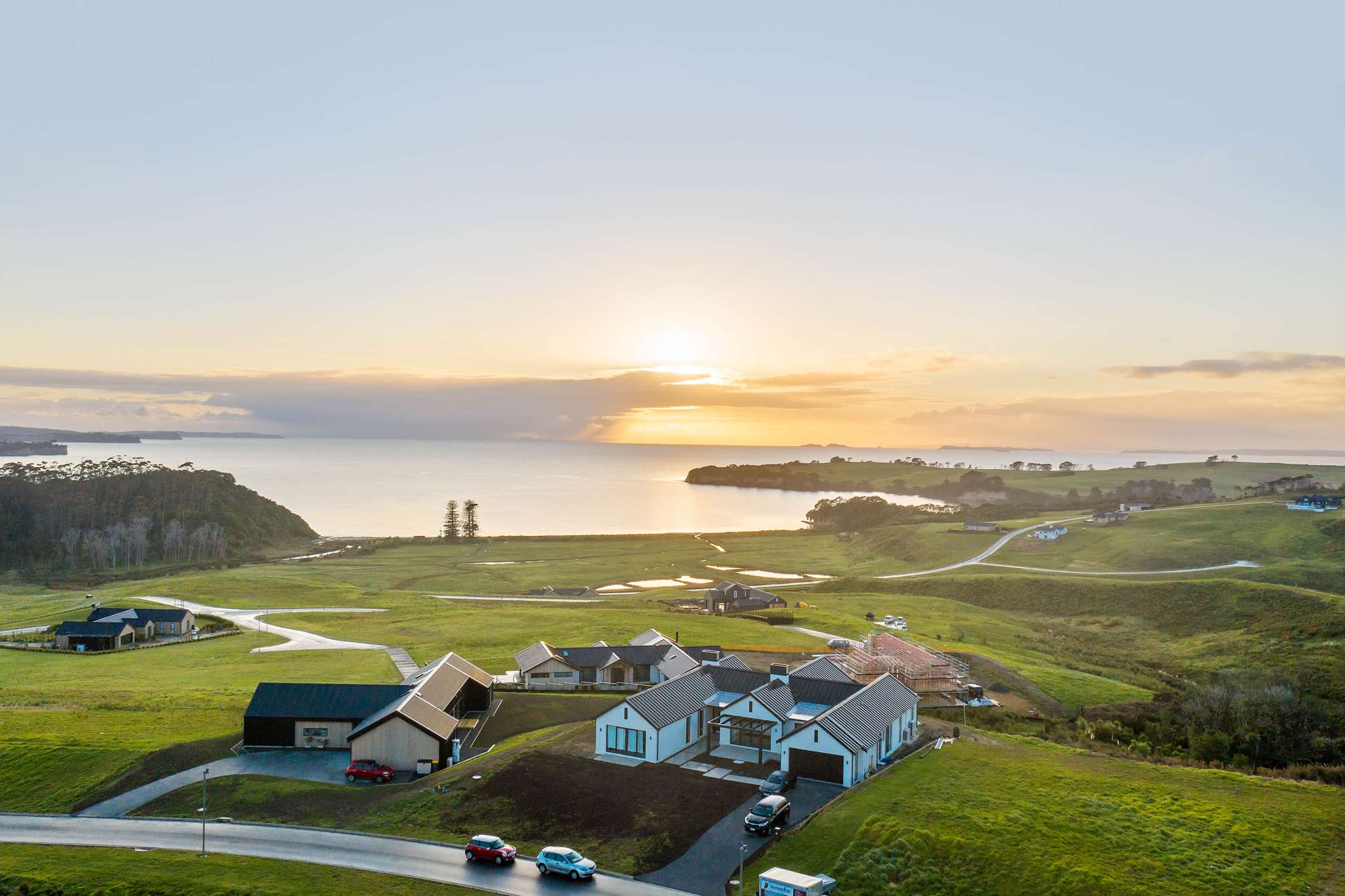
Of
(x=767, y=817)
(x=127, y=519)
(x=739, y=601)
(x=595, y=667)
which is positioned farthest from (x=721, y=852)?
(x=127, y=519)

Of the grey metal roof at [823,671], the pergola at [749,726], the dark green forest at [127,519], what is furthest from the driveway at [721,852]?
the dark green forest at [127,519]

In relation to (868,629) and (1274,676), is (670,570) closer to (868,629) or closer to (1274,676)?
(868,629)

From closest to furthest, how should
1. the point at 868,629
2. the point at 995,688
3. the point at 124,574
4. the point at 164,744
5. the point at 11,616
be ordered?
the point at 164,744 < the point at 995,688 < the point at 868,629 < the point at 11,616 < the point at 124,574

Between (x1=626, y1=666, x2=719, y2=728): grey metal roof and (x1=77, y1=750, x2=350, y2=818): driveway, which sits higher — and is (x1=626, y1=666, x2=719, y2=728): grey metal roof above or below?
above

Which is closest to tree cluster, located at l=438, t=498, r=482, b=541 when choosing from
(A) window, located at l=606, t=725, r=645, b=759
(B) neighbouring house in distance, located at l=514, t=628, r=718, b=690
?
(B) neighbouring house in distance, located at l=514, t=628, r=718, b=690

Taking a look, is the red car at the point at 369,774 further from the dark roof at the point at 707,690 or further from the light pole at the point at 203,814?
the dark roof at the point at 707,690

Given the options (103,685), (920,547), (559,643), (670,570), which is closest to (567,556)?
(670,570)

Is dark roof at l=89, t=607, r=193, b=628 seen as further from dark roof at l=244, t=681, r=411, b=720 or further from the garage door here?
the garage door
